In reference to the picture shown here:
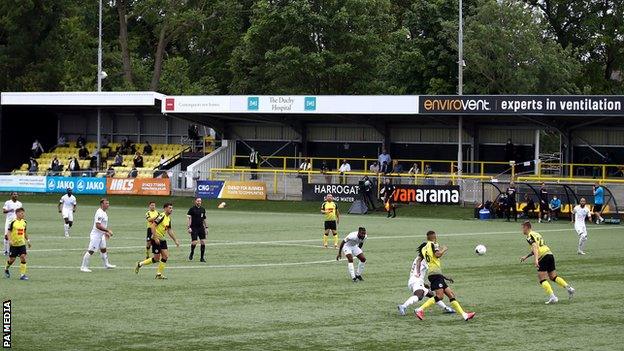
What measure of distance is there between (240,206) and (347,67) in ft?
84.5

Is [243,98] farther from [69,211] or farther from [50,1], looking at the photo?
[50,1]

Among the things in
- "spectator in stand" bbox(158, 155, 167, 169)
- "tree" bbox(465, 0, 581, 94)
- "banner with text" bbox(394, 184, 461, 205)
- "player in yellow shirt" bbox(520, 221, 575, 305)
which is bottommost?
"player in yellow shirt" bbox(520, 221, 575, 305)

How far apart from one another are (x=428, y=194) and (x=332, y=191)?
18.6 feet

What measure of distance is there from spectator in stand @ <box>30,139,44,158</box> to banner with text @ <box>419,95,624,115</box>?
27.6 meters

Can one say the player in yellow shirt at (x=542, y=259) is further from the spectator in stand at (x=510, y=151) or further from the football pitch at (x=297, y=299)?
the spectator in stand at (x=510, y=151)

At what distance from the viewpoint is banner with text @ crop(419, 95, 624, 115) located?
60.1 metres

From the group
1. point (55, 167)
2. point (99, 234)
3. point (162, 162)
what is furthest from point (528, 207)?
point (55, 167)

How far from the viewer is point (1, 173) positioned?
7556 centimetres

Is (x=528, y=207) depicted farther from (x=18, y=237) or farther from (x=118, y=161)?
(x=18, y=237)

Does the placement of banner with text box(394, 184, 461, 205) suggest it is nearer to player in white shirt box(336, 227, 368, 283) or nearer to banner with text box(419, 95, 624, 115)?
banner with text box(419, 95, 624, 115)

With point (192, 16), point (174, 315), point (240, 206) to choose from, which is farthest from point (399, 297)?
point (192, 16)

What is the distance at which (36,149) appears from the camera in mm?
77500

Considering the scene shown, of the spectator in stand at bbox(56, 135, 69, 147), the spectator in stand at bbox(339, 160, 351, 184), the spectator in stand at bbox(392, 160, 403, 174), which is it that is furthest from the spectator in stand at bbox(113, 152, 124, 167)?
the spectator in stand at bbox(392, 160, 403, 174)

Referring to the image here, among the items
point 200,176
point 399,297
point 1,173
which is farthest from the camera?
point 1,173
